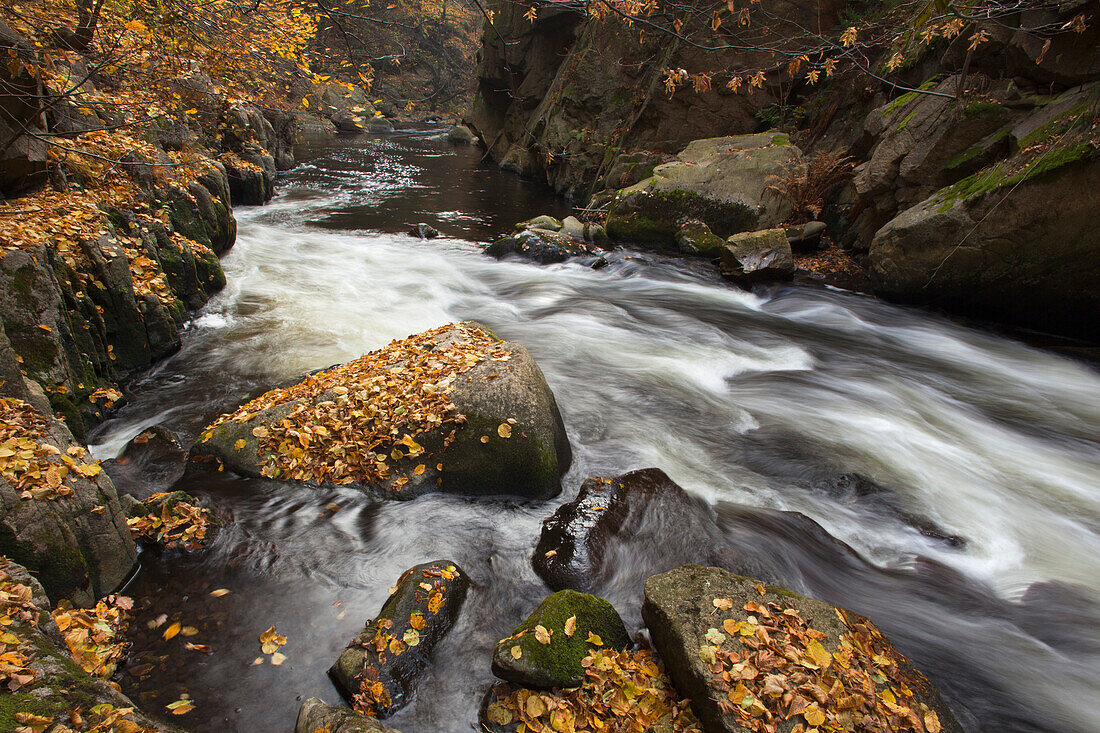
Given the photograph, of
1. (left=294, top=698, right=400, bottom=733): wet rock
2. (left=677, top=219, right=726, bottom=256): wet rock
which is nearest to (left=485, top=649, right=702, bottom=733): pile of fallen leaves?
(left=294, top=698, right=400, bottom=733): wet rock

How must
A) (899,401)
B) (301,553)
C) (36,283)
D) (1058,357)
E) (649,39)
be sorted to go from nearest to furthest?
(301,553) → (36,283) → (899,401) → (1058,357) → (649,39)

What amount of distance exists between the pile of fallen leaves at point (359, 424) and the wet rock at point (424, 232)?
33.7ft

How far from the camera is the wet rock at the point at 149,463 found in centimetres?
505

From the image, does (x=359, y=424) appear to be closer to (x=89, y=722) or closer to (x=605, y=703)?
(x=89, y=722)

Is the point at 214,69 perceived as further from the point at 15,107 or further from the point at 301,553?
the point at 301,553

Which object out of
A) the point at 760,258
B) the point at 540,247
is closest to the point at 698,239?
the point at 760,258

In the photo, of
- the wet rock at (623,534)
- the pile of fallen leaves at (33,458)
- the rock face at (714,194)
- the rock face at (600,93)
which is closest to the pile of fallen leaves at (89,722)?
the pile of fallen leaves at (33,458)

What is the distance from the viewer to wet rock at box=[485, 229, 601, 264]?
1383 cm

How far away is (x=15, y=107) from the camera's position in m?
5.86

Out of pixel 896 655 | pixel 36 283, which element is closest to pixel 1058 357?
pixel 896 655

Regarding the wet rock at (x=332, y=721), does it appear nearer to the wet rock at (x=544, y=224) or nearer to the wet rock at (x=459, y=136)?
the wet rock at (x=544, y=224)

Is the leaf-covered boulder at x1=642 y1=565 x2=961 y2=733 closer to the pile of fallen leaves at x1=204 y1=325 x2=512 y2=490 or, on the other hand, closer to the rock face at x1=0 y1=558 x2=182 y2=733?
the pile of fallen leaves at x1=204 y1=325 x2=512 y2=490

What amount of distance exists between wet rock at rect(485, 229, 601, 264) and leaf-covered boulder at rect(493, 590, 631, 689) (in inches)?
434

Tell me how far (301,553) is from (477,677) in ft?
6.24
